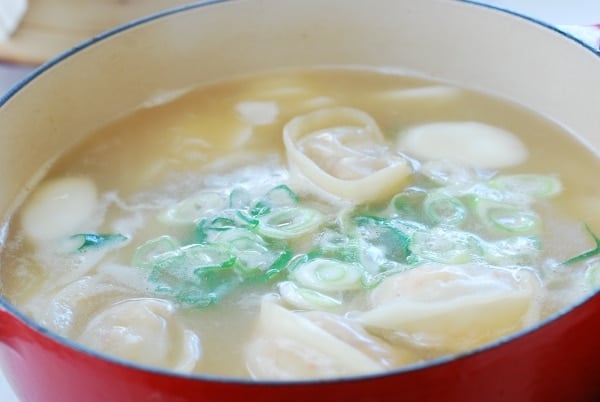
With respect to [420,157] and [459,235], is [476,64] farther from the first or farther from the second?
[459,235]

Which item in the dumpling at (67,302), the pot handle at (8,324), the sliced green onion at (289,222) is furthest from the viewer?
the sliced green onion at (289,222)

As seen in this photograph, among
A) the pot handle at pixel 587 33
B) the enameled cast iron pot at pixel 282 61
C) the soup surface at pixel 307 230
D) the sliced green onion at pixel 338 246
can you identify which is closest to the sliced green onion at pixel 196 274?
the soup surface at pixel 307 230

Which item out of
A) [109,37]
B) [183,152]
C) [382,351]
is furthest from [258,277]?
[109,37]

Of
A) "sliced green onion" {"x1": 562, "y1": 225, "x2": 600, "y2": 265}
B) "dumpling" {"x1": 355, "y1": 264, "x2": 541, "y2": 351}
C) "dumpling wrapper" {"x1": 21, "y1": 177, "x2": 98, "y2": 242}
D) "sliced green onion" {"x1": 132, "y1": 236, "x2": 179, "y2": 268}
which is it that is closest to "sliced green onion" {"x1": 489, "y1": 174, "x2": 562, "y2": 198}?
"sliced green onion" {"x1": 562, "y1": 225, "x2": 600, "y2": 265}

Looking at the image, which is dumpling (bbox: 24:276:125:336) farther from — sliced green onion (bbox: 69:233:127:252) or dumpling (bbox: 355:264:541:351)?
dumpling (bbox: 355:264:541:351)

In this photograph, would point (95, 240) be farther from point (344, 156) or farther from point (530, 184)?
point (530, 184)

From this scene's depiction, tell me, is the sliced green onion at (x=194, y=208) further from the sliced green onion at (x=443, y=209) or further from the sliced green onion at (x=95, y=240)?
the sliced green onion at (x=443, y=209)
